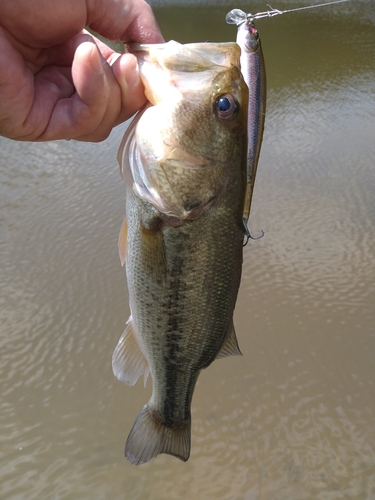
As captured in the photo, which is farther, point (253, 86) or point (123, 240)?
point (253, 86)

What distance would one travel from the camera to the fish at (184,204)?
42.7 inches

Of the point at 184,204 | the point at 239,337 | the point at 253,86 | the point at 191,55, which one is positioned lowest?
the point at 239,337

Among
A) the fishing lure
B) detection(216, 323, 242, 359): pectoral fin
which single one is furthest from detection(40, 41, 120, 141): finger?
detection(216, 323, 242, 359): pectoral fin

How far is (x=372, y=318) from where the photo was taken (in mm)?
3443

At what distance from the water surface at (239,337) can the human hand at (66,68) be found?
2190 mm

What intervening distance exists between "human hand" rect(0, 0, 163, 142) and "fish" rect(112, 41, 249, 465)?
116 millimetres

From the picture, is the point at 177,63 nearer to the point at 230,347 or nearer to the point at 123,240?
the point at 123,240

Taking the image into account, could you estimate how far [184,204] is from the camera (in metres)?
1.17

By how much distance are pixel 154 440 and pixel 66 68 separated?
1517 mm

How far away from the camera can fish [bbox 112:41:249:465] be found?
3.56 feet

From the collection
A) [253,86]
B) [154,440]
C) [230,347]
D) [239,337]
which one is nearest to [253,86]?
[253,86]

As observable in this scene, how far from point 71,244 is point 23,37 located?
2.88m

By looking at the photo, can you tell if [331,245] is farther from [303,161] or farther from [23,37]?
[23,37]

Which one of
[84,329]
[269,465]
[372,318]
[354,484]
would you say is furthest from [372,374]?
[84,329]
